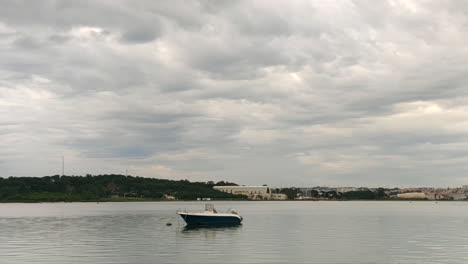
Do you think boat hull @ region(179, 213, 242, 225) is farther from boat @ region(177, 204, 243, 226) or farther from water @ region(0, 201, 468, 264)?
water @ region(0, 201, 468, 264)

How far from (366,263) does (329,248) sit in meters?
12.3

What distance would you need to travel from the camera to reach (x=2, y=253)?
57.5 m

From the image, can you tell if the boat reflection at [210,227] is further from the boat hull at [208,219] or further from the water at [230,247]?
the water at [230,247]

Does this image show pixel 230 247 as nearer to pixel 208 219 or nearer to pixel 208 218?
pixel 208 219

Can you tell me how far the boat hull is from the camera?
99.3 meters

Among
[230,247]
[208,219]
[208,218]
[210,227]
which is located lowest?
[210,227]

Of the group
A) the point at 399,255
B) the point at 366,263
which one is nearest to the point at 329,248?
the point at 399,255

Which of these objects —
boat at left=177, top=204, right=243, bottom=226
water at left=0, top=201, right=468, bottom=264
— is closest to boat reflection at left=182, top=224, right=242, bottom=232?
boat at left=177, top=204, right=243, bottom=226

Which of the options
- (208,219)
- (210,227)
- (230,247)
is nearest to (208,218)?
(208,219)

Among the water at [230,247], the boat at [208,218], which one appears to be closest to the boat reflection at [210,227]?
the boat at [208,218]

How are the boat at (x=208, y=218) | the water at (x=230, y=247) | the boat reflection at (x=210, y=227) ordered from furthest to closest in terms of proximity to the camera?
1. the boat at (x=208, y=218)
2. the boat reflection at (x=210, y=227)
3. the water at (x=230, y=247)

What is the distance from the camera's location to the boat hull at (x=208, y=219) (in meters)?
99.3

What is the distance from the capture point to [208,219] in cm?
10006

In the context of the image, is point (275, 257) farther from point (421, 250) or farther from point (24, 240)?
point (24, 240)
